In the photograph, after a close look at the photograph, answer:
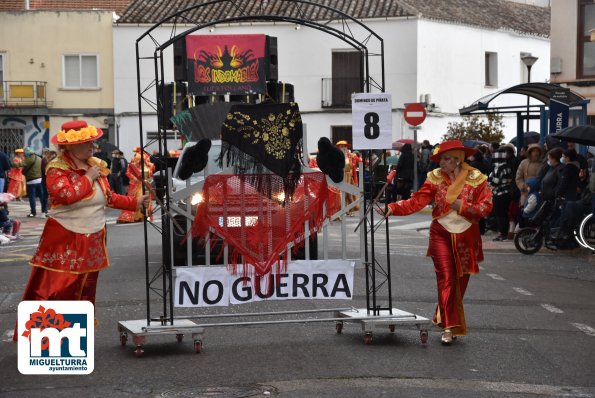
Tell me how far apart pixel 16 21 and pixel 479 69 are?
61.3 feet

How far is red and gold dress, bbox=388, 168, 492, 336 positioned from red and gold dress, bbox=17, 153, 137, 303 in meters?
2.53

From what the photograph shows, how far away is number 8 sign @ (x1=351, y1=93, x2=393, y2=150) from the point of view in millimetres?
10133

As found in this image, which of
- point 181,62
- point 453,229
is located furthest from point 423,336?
point 181,62

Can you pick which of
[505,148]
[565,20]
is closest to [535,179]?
[505,148]

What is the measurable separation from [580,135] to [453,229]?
8.71 meters

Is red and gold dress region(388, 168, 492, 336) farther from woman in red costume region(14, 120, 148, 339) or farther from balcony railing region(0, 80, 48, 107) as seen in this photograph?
balcony railing region(0, 80, 48, 107)

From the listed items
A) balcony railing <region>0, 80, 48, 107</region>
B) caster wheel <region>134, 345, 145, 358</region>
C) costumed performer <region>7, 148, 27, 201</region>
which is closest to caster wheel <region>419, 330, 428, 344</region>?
caster wheel <region>134, 345, 145, 358</region>

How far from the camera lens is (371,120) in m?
10.2

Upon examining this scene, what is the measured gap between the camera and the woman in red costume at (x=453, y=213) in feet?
33.9

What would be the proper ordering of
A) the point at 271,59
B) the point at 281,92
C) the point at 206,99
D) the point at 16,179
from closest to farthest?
the point at 271,59
the point at 206,99
the point at 281,92
the point at 16,179

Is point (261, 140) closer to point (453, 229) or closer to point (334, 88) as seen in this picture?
point (453, 229)

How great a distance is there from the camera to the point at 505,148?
21.9 m

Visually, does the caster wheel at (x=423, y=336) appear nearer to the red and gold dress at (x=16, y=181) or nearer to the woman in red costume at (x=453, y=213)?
the woman in red costume at (x=453, y=213)

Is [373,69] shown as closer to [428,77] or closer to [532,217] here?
[428,77]
